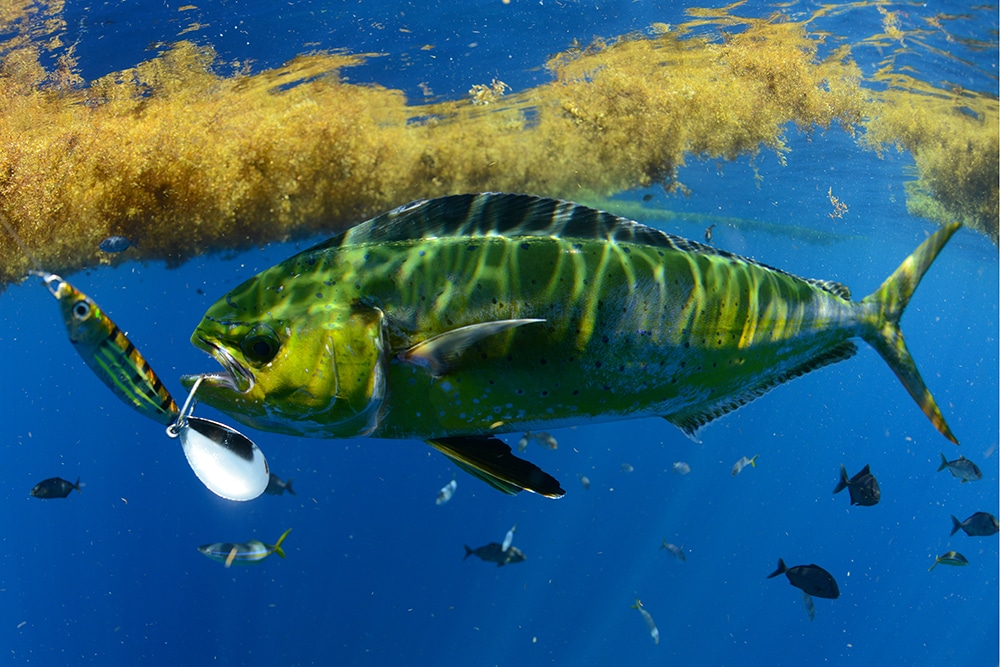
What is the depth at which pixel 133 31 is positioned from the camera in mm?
7590

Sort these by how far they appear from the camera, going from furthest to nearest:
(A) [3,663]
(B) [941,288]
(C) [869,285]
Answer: (C) [869,285] < (B) [941,288] < (A) [3,663]

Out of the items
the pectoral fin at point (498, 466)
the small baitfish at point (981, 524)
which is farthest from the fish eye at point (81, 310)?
the small baitfish at point (981, 524)

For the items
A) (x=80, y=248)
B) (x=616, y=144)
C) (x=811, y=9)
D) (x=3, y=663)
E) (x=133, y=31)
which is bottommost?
(x=3, y=663)

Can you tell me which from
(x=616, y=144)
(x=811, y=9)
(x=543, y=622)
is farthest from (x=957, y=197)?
(x=543, y=622)

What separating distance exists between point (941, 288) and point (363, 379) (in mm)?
40578

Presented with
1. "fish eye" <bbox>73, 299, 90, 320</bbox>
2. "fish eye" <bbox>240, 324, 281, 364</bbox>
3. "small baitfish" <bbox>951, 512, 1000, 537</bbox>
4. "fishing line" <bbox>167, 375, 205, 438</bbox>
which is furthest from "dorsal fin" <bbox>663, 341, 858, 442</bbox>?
"small baitfish" <bbox>951, 512, 1000, 537</bbox>

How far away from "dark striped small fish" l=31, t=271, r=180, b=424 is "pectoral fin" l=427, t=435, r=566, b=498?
84 centimetres

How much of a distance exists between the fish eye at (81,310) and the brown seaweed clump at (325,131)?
8.50 meters

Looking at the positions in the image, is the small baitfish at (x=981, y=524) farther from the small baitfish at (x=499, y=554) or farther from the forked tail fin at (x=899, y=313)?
the forked tail fin at (x=899, y=313)

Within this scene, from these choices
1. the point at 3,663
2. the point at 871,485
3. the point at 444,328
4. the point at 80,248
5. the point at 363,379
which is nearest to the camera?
the point at 363,379

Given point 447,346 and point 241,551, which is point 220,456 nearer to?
point 447,346

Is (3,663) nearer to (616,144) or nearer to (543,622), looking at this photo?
(543,622)

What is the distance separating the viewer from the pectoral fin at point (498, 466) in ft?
5.79

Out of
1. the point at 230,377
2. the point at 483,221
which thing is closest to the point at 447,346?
the point at 483,221
